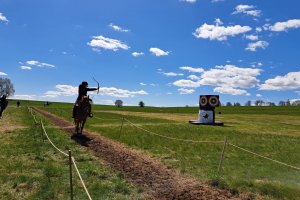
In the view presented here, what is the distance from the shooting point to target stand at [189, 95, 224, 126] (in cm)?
4019

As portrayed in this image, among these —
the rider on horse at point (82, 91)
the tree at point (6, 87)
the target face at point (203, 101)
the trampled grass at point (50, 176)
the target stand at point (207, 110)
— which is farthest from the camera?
the tree at point (6, 87)

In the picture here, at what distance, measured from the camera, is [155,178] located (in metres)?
12.3

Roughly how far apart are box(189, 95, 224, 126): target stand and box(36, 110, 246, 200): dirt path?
23.2 m

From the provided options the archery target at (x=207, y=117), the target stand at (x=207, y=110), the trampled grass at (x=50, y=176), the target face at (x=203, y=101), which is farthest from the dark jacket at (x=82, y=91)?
the target face at (x=203, y=101)

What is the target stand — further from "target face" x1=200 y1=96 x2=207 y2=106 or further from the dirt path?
the dirt path

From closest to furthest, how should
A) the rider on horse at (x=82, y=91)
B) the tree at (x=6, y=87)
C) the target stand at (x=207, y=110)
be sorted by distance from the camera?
1. the rider on horse at (x=82, y=91)
2. the target stand at (x=207, y=110)
3. the tree at (x=6, y=87)

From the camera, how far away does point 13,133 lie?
23.7m

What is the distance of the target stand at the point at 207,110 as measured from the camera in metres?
40.2

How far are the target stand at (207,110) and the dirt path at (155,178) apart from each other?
23.2 meters

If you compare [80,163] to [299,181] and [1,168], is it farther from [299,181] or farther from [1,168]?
[299,181]

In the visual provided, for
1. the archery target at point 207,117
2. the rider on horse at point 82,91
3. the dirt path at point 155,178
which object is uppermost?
the rider on horse at point 82,91

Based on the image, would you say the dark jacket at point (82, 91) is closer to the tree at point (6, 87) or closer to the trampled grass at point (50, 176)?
the trampled grass at point (50, 176)

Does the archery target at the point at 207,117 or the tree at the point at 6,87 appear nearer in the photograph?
the archery target at the point at 207,117

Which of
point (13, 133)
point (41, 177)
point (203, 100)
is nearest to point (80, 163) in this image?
point (41, 177)
